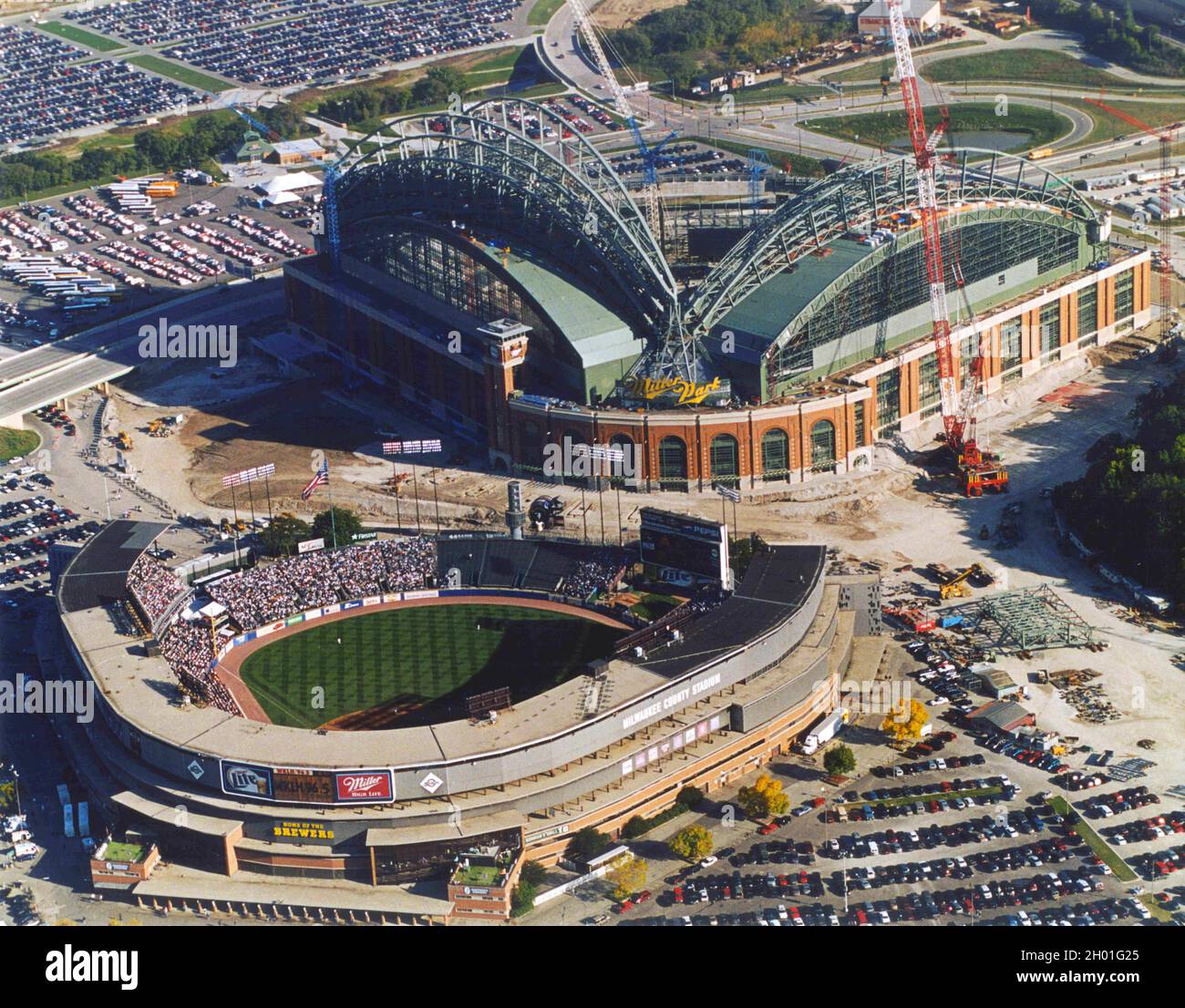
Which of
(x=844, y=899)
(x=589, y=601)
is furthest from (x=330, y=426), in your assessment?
(x=844, y=899)

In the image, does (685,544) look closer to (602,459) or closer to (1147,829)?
(602,459)

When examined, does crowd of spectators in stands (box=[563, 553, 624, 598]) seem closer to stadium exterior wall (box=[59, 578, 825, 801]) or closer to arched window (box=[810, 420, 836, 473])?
stadium exterior wall (box=[59, 578, 825, 801])

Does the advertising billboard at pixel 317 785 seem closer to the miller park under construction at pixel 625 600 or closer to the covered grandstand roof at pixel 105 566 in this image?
the miller park under construction at pixel 625 600

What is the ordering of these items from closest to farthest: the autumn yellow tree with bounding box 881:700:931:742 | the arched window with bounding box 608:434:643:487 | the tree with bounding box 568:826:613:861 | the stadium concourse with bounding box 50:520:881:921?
the stadium concourse with bounding box 50:520:881:921 < the tree with bounding box 568:826:613:861 < the autumn yellow tree with bounding box 881:700:931:742 < the arched window with bounding box 608:434:643:487

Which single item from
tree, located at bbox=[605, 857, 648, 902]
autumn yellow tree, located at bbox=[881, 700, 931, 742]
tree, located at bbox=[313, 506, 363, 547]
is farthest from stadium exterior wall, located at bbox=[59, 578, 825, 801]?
tree, located at bbox=[313, 506, 363, 547]

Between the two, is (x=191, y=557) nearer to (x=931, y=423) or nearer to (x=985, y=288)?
(x=931, y=423)

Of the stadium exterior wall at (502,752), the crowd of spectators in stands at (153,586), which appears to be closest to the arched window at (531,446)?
the crowd of spectators in stands at (153,586)
